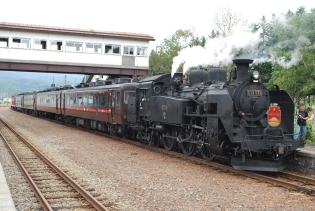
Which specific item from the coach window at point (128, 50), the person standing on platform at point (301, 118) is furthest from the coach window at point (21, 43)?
the person standing on platform at point (301, 118)

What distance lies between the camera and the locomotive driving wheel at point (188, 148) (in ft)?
42.1

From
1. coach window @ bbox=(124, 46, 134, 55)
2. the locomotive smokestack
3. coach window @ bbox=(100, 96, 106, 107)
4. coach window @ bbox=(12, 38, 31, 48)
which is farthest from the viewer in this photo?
coach window @ bbox=(124, 46, 134, 55)

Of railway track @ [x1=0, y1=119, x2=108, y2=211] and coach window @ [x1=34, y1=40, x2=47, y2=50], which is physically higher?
coach window @ [x1=34, y1=40, x2=47, y2=50]

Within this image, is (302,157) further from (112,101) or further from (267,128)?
(112,101)

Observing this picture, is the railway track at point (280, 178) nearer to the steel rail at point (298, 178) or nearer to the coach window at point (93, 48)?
the steel rail at point (298, 178)

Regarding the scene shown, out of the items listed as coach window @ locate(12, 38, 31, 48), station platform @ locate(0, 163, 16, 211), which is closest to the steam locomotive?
station platform @ locate(0, 163, 16, 211)

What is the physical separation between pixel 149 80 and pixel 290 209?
9.37 meters

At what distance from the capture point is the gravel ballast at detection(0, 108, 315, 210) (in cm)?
730

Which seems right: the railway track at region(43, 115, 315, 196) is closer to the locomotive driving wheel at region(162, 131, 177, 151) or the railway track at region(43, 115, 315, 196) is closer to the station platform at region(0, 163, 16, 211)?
the locomotive driving wheel at region(162, 131, 177, 151)

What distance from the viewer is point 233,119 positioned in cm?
1048

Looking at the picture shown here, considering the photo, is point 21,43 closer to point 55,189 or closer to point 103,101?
point 103,101

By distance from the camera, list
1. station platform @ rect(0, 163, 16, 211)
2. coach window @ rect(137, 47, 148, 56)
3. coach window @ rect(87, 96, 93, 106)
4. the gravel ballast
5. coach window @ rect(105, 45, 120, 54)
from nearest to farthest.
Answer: station platform @ rect(0, 163, 16, 211), the gravel ballast, coach window @ rect(87, 96, 93, 106), coach window @ rect(105, 45, 120, 54), coach window @ rect(137, 47, 148, 56)

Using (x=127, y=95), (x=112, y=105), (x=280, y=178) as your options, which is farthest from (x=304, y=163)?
(x=112, y=105)

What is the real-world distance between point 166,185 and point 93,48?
22.8m
